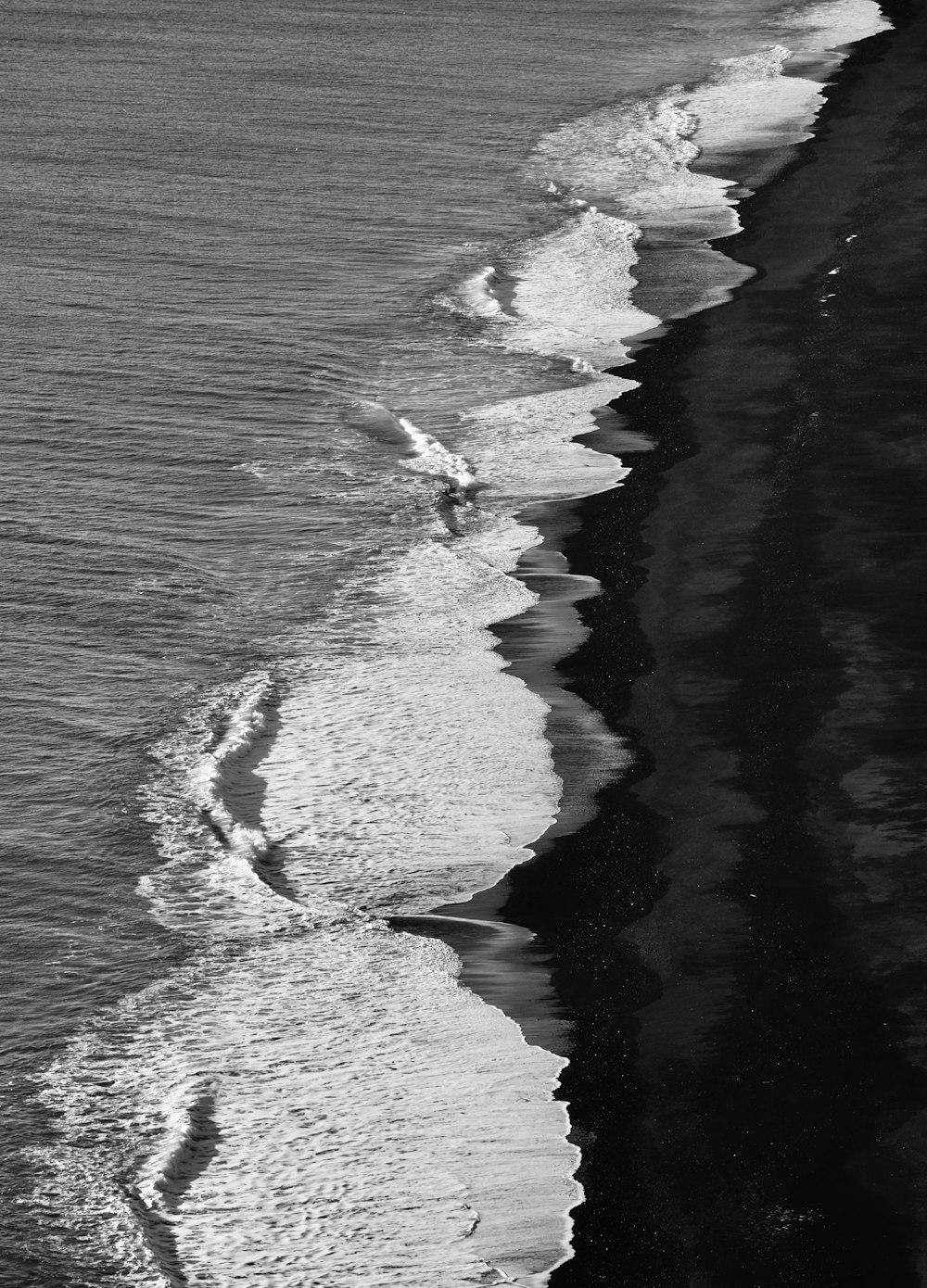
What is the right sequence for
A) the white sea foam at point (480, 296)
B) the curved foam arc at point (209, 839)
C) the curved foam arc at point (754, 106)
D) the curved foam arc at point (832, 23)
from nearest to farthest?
the curved foam arc at point (209, 839), the white sea foam at point (480, 296), the curved foam arc at point (754, 106), the curved foam arc at point (832, 23)

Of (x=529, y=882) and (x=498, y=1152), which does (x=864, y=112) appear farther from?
(x=498, y=1152)

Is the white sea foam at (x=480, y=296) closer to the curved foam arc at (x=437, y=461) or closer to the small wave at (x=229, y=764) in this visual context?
the curved foam arc at (x=437, y=461)

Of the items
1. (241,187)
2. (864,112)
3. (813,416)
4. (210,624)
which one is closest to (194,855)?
Result: (210,624)

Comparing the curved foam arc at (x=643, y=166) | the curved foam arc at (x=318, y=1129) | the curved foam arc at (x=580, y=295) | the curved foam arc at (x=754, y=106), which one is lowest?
the curved foam arc at (x=318, y=1129)

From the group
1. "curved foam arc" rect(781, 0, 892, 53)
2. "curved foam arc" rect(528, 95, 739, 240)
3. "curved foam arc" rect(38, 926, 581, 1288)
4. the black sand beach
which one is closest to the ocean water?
"curved foam arc" rect(38, 926, 581, 1288)

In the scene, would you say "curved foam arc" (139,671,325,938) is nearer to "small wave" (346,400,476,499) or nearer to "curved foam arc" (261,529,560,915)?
"curved foam arc" (261,529,560,915)

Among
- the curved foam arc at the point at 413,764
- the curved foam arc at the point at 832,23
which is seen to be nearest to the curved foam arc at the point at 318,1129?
the curved foam arc at the point at 413,764
